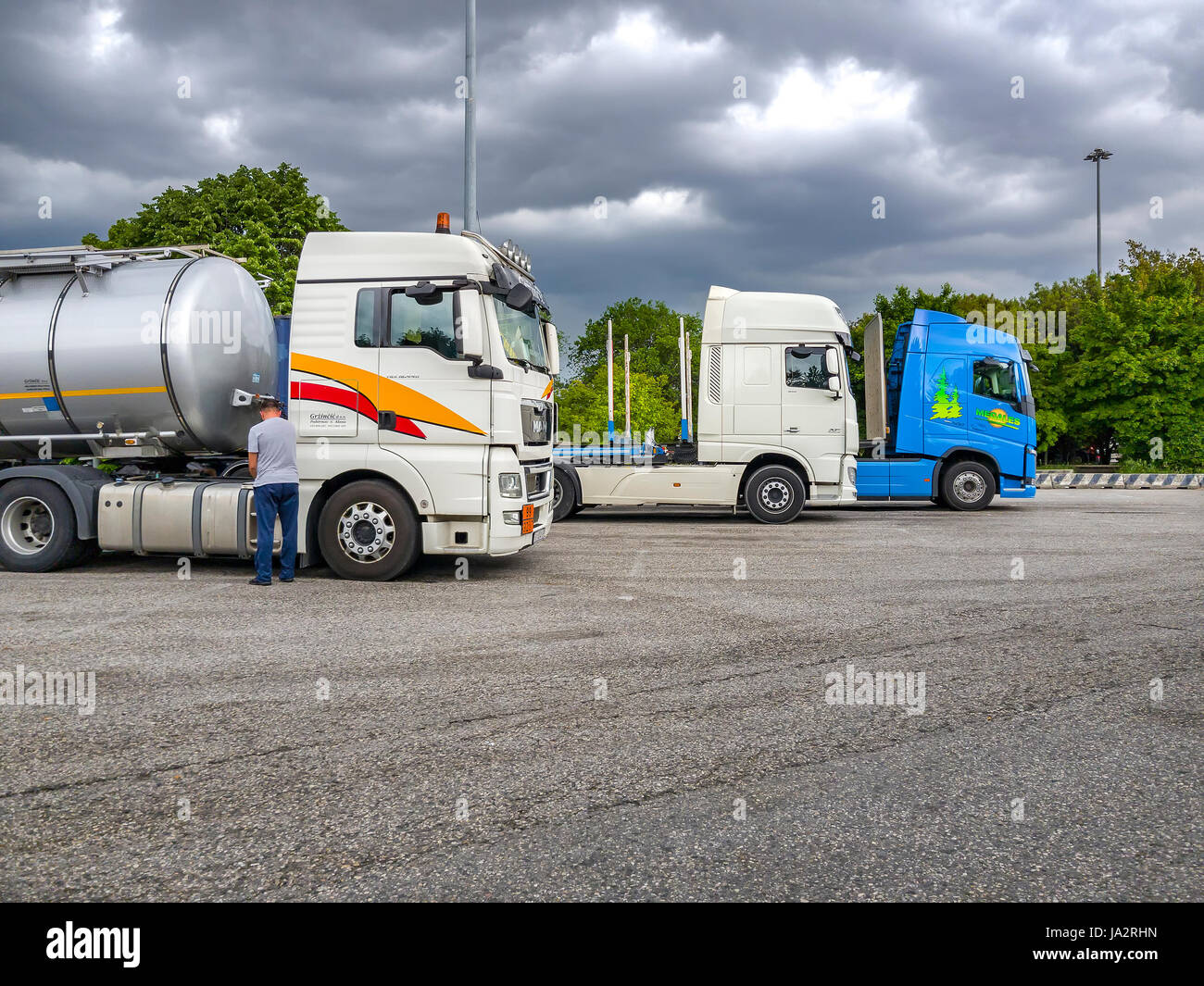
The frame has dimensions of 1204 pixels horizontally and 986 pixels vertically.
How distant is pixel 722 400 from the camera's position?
1459 centimetres

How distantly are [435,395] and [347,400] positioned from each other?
0.89 m

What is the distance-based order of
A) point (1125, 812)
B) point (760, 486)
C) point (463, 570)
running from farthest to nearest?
point (760, 486)
point (463, 570)
point (1125, 812)

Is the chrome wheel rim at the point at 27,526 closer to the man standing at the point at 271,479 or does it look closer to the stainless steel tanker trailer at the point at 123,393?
the stainless steel tanker trailer at the point at 123,393

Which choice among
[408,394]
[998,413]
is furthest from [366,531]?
[998,413]

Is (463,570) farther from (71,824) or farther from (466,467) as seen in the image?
(71,824)

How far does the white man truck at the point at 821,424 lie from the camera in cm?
1441

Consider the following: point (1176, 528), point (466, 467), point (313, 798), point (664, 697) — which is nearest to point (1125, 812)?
point (664, 697)

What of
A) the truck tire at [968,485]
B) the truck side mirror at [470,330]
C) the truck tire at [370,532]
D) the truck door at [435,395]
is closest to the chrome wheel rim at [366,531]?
the truck tire at [370,532]

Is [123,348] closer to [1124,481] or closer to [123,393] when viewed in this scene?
[123,393]

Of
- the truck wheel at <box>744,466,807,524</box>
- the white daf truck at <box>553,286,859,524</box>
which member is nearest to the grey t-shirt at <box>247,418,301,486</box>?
the white daf truck at <box>553,286,859,524</box>

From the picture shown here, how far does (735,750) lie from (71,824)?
8.44ft

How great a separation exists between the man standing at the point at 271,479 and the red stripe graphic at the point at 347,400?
0.97ft

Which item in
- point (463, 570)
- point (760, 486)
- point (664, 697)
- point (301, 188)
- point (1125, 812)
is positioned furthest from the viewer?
point (301, 188)

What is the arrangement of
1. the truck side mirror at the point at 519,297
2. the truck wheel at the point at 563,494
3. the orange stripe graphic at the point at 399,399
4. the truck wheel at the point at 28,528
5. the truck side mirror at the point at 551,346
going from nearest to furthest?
the truck side mirror at the point at 519,297 → the orange stripe graphic at the point at 399,399 → the truck wheel at the point at 28,528 → the truck side mirror at the point at 551,346 → the truck wheel at the point at 563,494
